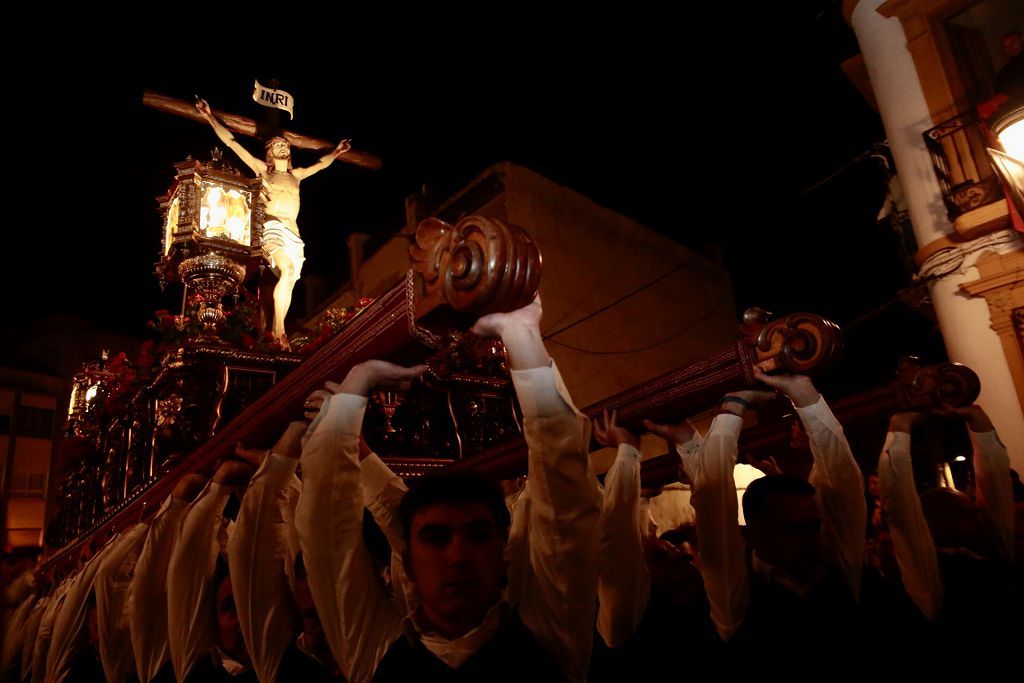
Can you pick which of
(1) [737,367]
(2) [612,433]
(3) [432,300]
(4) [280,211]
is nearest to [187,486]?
(2) [612,433]

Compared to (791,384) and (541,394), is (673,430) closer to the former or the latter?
(791,384)

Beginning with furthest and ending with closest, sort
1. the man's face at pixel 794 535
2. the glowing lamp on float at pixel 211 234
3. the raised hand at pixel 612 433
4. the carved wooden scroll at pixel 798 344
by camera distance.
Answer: the glowing lamp on float at pixel 211 234, the man's face at pixel 794 535, the raised hand at pixel 612 433, the carved wooden scroll at pixel 798 344

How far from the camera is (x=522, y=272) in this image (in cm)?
172

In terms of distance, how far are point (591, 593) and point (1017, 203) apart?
284 inches

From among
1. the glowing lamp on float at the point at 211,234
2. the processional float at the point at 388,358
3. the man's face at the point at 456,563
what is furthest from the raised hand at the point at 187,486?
the glowing lamp on float at the point at 211,234

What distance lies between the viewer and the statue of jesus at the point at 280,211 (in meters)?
5.73

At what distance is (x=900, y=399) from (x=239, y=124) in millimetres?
5609

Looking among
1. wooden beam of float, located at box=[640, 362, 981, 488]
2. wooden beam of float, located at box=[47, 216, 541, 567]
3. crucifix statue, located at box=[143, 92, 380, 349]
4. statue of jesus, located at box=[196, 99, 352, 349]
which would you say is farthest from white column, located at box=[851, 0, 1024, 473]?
wooden beam of float, located at box=[47, 216, 541, 567]

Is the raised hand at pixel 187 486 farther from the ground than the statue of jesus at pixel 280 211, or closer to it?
closer to it

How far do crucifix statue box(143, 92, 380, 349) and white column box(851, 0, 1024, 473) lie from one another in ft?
22.5

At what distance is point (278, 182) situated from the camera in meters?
6.11

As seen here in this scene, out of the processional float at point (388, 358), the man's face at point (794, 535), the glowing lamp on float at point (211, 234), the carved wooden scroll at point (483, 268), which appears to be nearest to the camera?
the carved wooden scroll at point (483, 268)

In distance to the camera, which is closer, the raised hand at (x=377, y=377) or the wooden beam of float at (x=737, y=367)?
the wooden beam of float at (x=737, y=367)

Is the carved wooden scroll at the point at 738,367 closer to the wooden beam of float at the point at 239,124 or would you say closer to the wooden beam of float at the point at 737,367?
the wooden beam of float at the point at 737,367
